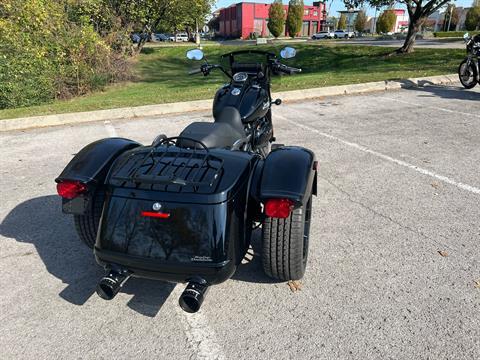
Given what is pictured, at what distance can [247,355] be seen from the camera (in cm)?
Result: 212

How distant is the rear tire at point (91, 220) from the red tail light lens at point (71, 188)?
0.10m

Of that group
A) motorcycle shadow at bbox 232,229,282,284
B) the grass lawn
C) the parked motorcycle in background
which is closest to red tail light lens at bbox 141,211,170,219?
motorcycle shadow at bbox 232,229,282,284

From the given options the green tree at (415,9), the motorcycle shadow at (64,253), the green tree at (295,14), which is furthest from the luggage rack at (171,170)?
the green tree at (295,14)

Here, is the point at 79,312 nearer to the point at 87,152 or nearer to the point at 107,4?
the point at 87,152

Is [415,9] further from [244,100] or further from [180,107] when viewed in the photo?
[244,100]

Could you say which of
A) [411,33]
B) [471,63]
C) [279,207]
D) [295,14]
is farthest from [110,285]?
[295,14]

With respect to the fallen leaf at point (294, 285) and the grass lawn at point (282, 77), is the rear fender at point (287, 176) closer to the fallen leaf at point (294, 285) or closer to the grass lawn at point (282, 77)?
the fallen leaf at point (294, 285)

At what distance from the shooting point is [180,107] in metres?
8.55

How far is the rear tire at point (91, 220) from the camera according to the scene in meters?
2.62

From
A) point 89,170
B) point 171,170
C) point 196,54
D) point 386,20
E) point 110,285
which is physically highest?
point 386,20

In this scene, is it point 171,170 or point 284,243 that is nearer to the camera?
point 171,170

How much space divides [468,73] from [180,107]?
705 cm

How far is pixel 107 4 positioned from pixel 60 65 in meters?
10.6

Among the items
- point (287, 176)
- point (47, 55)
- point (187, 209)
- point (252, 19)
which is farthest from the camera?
point (252, 19)
